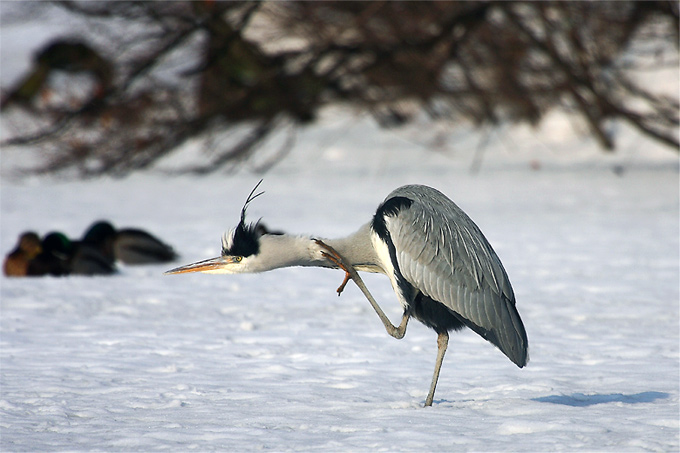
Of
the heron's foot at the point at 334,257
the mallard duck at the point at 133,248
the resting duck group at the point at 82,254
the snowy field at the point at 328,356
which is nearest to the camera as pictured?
the snowy field at the point at 328,356

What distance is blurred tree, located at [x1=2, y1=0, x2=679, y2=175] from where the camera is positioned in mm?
16422

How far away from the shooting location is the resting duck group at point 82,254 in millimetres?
8312

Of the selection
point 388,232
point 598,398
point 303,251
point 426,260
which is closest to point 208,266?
point 303,251

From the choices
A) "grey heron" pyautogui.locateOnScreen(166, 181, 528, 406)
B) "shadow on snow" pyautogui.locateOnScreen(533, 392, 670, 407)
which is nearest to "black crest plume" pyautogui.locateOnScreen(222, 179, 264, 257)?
"grey heron" pyautogui.locateOnScreen(166, 181, 528, 406)

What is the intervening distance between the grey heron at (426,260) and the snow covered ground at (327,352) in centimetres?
43

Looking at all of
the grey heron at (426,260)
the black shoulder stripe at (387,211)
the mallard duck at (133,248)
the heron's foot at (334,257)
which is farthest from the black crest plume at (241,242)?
the mallard duck at (133,248)

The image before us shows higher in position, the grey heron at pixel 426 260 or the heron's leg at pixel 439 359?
the grey heron at pixel 426 260

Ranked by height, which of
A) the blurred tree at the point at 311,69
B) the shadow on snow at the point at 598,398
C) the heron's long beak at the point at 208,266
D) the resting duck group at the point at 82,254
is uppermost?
the blurred tree at the point at 311,69

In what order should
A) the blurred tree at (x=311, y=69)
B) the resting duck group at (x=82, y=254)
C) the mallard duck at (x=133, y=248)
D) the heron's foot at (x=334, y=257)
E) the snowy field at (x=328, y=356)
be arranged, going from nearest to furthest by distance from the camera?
the snowy field at (x=328, y=356) → the heron's foot at (x=334, y=257) → the resting duck group at (x=82, y=254) → the mallard duck at (x=133, y=248) → the blurred tree at (x=311, y=69)

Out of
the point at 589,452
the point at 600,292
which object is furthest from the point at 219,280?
the point at 589,452

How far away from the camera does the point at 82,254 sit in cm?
843

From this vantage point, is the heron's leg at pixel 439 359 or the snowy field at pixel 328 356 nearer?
the snowy field at pixel 328 356

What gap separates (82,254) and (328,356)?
12.5ft

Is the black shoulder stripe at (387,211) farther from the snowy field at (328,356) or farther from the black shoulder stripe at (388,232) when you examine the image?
the snowy field at (328,356)
